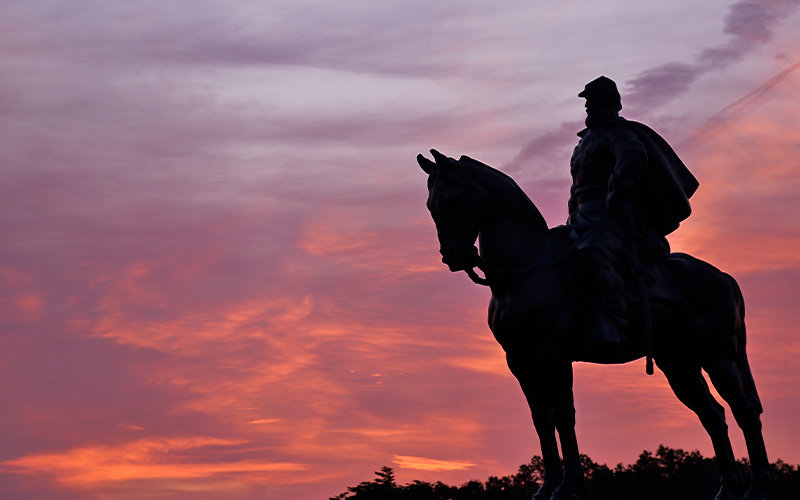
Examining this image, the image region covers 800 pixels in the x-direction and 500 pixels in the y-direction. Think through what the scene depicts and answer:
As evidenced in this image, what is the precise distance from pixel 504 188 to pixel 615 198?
61.8 inches

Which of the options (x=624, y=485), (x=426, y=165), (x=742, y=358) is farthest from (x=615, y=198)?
(x=624, y=485)

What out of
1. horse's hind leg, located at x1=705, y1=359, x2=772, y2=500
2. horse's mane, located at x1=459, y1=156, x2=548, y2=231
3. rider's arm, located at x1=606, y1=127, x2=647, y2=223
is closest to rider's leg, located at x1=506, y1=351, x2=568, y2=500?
horse's mane, located at x1=459, y1=156, x2=548, y2=231

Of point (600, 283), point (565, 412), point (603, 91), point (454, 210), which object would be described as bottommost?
point (565, 412)

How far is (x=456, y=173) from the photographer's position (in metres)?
14.5

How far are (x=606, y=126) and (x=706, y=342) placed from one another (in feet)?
10.5

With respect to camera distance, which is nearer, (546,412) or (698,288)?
(546,412)

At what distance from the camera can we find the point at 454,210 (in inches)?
562

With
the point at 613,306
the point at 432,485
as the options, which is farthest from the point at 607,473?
the point at 613,306

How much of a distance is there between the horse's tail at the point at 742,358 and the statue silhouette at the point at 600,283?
0.07 feet

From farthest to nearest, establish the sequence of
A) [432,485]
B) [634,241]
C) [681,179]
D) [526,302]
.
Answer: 1. [432,485]
2. [681,179]
3. [634,241]
4. [526,302]

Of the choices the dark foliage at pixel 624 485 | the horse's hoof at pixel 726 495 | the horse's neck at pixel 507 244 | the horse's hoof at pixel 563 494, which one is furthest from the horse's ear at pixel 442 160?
the dark foliage at pixel 624 485

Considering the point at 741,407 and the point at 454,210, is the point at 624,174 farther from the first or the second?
the point at 741,407

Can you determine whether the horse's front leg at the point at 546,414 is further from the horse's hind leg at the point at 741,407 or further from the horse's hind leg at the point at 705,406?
the horse's hind leg at the point at 741,407

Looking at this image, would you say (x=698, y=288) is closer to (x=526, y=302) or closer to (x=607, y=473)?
(x=526, y=302)
